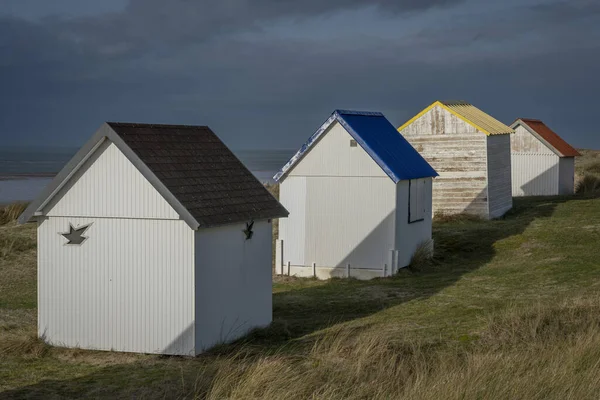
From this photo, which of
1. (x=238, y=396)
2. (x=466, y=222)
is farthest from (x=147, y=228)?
(x=466, y=222)

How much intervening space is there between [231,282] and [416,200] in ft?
35.7

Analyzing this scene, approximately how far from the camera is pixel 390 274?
24109 millimetres

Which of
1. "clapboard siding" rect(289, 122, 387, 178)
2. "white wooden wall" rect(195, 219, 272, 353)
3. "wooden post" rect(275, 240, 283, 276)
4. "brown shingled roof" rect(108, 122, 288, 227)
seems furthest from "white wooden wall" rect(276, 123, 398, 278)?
"white wooden wall" rect(195, 219, 272, 353)

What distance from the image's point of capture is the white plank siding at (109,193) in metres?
15.0

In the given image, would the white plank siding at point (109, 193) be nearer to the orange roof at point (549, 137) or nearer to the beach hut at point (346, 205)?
the beach hut at point (346, 205)

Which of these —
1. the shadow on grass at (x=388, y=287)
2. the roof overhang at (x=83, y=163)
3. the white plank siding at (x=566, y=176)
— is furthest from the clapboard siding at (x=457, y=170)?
the roof overhang at (x=83, y=163)

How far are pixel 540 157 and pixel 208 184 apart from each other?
102ft

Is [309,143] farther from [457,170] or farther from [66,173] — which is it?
[457,170]

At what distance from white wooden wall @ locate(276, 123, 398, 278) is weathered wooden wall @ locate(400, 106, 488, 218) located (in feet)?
34.5

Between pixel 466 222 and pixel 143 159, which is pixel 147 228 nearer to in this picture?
pixel 143 159

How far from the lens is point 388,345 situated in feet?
44.7

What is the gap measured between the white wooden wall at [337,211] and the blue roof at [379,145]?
228 millimetres

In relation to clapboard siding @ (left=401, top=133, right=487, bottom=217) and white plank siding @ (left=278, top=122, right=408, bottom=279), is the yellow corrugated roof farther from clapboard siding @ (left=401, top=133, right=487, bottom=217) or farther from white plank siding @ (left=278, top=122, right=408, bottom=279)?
white plank siding @ (left=278, top=122, right=408, bottom=279)

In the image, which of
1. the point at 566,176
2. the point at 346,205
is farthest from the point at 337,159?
the point at 566,176
